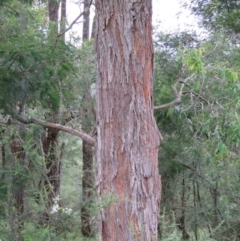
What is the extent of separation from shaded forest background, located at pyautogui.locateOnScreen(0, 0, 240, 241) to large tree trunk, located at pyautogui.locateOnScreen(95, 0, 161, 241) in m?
0.20

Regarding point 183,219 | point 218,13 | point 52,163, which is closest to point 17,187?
point 52,163

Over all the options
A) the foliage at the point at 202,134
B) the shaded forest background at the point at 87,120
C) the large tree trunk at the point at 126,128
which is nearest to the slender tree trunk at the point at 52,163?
the shaded forest background at the point at 87,120

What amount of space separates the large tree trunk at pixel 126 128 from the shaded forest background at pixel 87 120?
20cm

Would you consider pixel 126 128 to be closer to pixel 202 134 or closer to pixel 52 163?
pixel 202 134

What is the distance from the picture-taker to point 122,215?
13.3ft

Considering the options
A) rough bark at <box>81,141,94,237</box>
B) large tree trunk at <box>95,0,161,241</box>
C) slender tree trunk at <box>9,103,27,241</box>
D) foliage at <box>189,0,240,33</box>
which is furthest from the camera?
foliage at <box>189,0,240,33</box>

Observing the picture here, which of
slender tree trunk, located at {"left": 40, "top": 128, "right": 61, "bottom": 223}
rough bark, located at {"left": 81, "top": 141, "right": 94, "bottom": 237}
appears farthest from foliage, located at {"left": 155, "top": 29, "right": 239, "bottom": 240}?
slender tree trunk, located at {"left": 40, "top": 128, "right": 61, "bottom": 223}

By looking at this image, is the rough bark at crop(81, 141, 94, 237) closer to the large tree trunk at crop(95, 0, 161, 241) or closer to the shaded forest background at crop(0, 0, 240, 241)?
the shaded forest background at crop(0, 0, 240, 241)

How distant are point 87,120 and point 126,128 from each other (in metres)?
3.27

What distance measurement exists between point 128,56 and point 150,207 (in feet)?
4.56

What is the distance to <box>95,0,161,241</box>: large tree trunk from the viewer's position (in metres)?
4.05

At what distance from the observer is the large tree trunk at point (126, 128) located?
405cm

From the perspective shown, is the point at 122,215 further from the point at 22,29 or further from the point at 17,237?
the point at 22,29

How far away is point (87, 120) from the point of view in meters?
7.30
